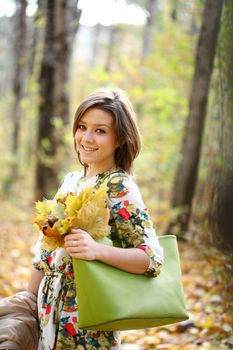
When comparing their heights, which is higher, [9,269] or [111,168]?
[111,168]

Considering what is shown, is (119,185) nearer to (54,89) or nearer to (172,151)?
(54,89)

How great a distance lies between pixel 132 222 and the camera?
2311 mm

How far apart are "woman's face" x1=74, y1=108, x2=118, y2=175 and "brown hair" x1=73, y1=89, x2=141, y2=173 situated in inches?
1.0

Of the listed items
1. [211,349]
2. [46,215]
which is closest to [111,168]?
[46,215]

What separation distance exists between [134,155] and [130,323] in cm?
85

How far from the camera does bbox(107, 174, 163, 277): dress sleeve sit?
7.56 feet

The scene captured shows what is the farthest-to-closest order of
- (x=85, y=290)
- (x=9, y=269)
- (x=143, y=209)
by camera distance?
(x=9, y=269)
(x=143, y=209)
(x=85, y=290)

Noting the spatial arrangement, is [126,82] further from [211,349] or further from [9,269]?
[211,349]

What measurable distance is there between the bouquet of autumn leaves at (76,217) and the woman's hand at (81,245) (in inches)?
1.3

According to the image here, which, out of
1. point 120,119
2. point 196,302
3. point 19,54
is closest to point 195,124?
point 196,302

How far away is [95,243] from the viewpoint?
217 centimetres

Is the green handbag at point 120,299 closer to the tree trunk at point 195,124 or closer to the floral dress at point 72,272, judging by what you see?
the floral dress at point 72,272

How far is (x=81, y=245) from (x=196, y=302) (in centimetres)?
317

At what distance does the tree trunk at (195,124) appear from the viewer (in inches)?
268
